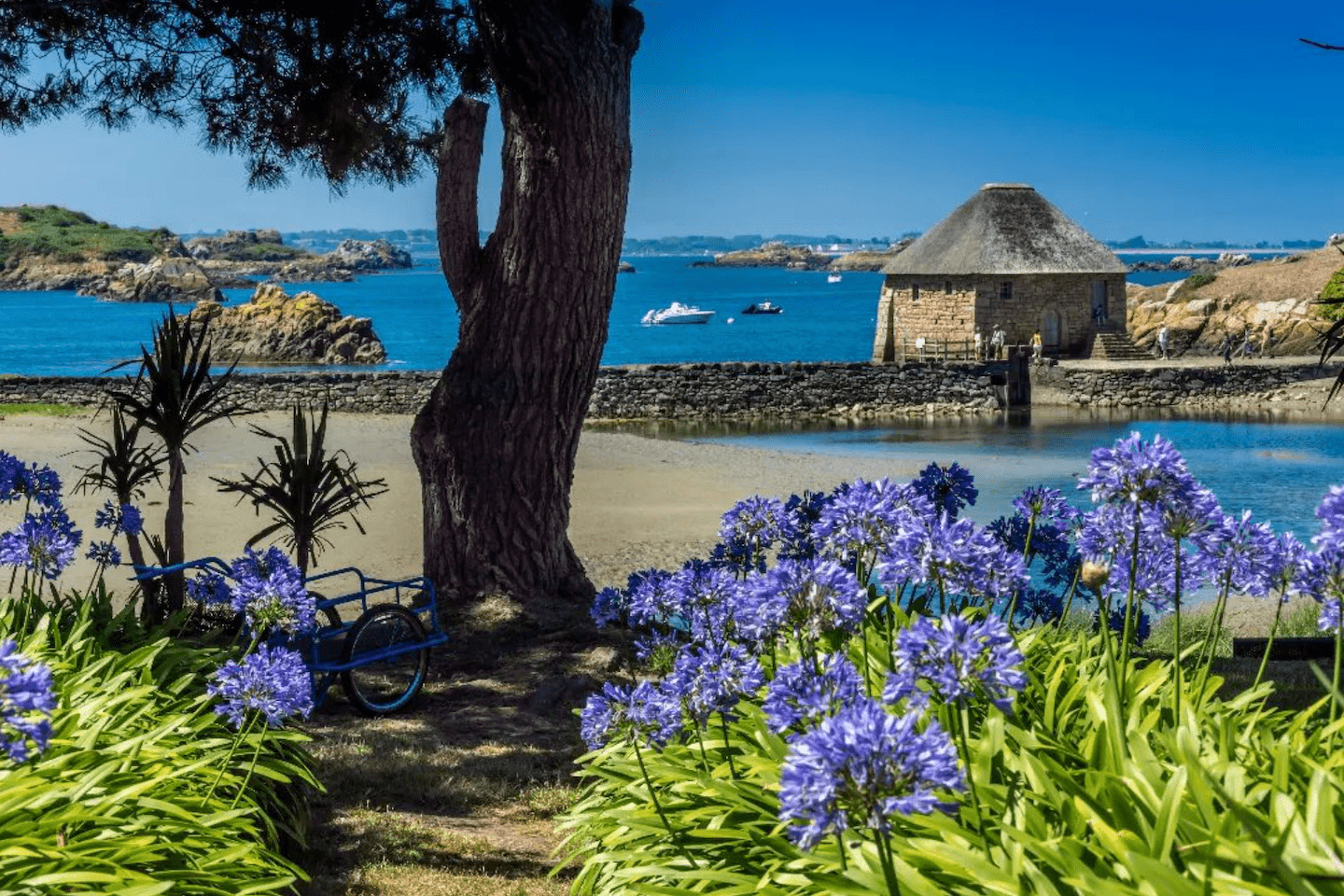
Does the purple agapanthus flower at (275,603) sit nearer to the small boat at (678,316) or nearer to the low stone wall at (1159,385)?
the low stone wall at (1159,385)

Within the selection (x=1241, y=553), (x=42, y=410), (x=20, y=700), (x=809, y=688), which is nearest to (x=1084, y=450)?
(x=42, y=410)

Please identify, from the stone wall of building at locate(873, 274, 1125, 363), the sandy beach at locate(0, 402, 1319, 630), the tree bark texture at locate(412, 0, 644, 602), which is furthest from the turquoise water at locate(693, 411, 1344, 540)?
the tree bark texture at locate(412, 0, 644, 602)

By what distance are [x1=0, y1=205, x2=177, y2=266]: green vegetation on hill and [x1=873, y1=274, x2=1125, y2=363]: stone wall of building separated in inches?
5017

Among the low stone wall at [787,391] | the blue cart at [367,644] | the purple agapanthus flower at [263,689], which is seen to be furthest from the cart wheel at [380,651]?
the low stone wall at [787,391]

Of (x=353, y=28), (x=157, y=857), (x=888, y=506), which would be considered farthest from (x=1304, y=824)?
(x=353, y=28)

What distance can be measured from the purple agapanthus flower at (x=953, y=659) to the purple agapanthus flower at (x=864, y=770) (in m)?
0.28

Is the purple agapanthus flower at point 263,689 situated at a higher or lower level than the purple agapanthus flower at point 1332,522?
lower

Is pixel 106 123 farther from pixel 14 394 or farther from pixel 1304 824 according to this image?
pixel 14 394

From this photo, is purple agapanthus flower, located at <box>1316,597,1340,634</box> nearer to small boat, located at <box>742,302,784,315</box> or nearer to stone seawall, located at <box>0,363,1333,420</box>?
stone seawall, located at <box>0,363,1333,420</box>

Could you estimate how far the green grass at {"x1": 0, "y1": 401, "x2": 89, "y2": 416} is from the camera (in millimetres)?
29562

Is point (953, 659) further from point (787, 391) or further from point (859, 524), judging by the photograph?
point (787, 391)

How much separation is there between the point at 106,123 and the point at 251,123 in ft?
3.75

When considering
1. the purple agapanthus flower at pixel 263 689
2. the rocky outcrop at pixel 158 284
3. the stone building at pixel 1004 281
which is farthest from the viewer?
the rocky outcrop at pixel 158 284

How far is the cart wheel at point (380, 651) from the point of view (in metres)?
6.65
